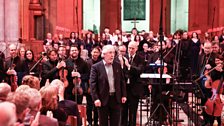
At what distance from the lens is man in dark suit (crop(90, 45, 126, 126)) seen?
915cm

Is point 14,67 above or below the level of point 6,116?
below

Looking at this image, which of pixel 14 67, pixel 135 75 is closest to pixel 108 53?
pixel 135 75

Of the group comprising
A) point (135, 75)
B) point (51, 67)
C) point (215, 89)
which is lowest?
point (215, 89)

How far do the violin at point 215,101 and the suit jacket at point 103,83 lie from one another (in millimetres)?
1834

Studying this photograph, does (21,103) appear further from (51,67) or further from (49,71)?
(51,67)

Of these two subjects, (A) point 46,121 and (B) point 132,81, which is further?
(B) point 132,81

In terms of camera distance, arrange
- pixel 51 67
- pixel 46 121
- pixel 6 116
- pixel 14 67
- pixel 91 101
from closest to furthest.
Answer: pixel 6 116, pixel 46 121, pixel 51 67, pixel 91 101, pixel 14 67

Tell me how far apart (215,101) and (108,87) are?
7.10ft

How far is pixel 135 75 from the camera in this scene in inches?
415

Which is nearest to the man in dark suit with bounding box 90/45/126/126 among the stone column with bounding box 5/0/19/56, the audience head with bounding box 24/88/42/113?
the audience head with bounding box 24/88/42/113

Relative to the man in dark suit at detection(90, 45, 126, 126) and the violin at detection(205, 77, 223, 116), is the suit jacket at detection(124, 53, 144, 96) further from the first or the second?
the violin at detection(205, 77, 223, 116)

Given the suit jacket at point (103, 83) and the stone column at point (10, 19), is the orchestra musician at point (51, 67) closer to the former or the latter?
the suit jacket at point (103, 83)

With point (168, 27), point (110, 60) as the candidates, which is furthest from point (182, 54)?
point (168, 27)

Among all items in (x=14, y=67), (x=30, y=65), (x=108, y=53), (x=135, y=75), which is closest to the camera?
(x=108, y=53)
